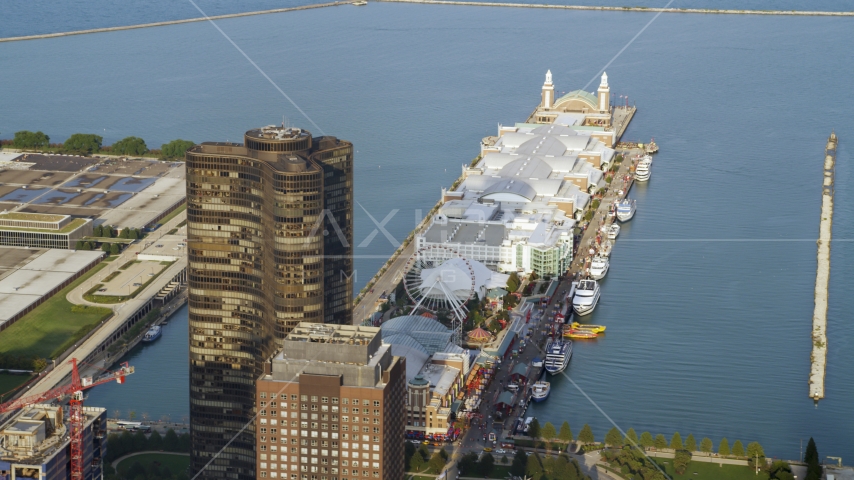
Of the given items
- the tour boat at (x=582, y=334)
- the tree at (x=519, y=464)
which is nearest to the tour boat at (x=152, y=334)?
the tour boat at (x=582, y=334)

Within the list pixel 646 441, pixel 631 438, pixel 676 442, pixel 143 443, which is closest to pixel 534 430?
pixel 631 438

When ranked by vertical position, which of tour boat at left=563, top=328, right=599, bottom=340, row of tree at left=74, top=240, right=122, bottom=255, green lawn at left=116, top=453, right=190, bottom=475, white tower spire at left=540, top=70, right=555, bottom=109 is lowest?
green lawn at left=116, top=453, right=190, bottom=475

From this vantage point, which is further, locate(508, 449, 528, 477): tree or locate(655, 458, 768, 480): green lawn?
locate(655, 458, 768, 480): green lawn

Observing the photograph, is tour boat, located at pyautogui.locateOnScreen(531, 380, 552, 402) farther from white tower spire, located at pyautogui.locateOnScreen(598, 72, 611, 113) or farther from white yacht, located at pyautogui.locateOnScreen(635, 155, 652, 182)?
white tower spire, located at pyautogui.locateOnScreen(598, 72, 611, 113)

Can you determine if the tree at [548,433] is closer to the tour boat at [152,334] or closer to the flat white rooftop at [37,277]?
the tour boat at [152,334]

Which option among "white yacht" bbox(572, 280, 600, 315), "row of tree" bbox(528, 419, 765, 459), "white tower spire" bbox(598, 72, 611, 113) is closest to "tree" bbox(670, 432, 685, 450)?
"row of tree" bbox(528, 419, 765, 459)
